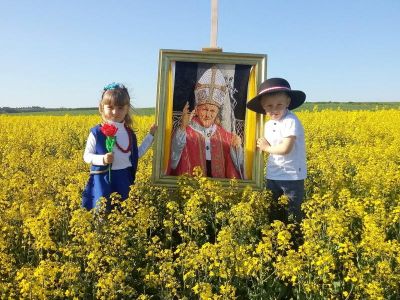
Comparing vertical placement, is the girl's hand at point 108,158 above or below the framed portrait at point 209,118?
below

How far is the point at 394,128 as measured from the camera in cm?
1330

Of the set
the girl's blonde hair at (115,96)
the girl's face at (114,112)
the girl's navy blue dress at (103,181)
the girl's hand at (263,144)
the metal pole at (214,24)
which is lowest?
Answer: the girl's navy blue dress at (103,181)

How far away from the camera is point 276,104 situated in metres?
5.17

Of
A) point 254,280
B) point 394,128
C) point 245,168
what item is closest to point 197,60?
point 245,168

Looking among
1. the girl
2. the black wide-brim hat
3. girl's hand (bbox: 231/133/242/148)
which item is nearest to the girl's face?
the girl

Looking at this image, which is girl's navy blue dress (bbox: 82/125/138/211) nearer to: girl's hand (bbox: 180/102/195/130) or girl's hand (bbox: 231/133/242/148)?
girl's hand (bbox: 180/102/195/130)

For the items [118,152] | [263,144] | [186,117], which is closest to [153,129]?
[186,117]

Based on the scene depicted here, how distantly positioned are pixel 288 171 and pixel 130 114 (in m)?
2.04

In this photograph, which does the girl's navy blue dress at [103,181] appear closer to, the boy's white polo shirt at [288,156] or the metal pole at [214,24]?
the metal pole at [214,24]

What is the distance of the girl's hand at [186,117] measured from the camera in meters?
5.43

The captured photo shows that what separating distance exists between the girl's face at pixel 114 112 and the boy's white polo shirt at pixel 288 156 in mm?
1820

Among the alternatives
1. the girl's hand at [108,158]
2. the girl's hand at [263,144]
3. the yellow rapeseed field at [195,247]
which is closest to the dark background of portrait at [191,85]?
the girl's hand at [263,144]

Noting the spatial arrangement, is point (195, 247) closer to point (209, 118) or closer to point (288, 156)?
point (288, 156)

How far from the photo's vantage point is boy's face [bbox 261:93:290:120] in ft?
16.9
